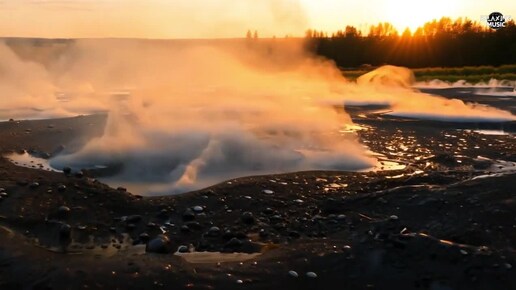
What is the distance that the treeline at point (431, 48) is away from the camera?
73.3 meters

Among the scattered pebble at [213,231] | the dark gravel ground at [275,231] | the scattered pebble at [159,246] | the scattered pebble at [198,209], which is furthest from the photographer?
the scattered pebble at [198,209]

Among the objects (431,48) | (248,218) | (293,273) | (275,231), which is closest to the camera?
(293,273)

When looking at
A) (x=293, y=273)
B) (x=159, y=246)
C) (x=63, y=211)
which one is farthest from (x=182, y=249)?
(x=63, y=211)

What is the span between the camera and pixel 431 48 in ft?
248

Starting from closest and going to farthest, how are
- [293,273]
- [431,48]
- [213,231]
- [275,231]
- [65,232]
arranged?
[293,273] < [65,232] < [213,231] < [275,231] < [431,48]

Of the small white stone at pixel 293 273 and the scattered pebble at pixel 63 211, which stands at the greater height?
the scattered pebble at pixel 63 211

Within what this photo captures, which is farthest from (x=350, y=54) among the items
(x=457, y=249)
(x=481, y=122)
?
(x=457, y=249)

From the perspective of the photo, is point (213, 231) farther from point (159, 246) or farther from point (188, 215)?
point (159, 246)

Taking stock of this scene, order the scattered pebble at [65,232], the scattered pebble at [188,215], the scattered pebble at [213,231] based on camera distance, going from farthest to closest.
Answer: the scattered pebble at [188,215] → the scattered pebble at [213,231] → the scattered pebble at [65,232]

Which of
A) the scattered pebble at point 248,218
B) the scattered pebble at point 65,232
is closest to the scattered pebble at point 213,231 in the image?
the scattered pebble at point 248,218

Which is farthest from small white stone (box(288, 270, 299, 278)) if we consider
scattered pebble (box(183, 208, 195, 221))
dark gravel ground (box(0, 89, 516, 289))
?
scattered pebble (box(183, 208, 195, 221))

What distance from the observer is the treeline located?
2886 inches

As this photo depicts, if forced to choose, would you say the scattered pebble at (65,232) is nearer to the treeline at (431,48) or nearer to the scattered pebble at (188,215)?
the scattered pebble at (188,215)

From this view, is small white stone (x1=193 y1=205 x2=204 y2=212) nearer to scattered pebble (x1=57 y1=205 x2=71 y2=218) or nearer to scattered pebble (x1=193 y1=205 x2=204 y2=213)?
scattered pebble (x1=193 y1=205 x2=204 y2=213)
